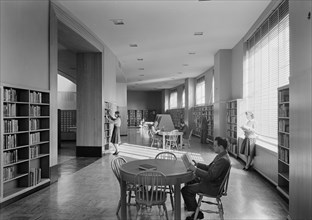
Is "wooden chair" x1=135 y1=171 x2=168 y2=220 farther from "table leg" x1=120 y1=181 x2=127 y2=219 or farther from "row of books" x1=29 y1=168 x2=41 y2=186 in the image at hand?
"row of books" x1=29 y1=168 x2=41 y2=186

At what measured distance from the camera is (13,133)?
4754 millimetres

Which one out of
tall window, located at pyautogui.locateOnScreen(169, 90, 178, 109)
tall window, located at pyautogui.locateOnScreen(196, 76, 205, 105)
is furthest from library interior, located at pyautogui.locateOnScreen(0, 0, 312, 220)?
tall window, located at pyautogui.locateOnScreen(169, 90, 178, 109)

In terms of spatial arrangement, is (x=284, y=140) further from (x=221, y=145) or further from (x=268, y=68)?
(x=268, y=68)

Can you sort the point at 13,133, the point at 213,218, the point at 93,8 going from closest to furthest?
the point at 213,218 → the point at 13,133 → the point at 93,8

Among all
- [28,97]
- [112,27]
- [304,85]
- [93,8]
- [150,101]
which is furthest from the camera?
[150,101]

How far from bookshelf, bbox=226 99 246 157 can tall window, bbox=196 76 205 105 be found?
7.07m

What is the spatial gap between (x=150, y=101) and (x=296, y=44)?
1129 inches

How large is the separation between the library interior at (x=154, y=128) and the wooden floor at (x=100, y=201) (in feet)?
0.08

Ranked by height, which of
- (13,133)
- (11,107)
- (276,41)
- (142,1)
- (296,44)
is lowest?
(13,133)

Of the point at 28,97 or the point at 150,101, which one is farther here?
the point at 150,101

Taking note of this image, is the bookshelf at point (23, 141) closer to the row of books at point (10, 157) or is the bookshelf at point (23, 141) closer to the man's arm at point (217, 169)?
the row of books at point (10, 157)

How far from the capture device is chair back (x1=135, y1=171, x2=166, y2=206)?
337 centimetres

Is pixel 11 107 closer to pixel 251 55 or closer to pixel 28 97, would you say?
pixel 28 97

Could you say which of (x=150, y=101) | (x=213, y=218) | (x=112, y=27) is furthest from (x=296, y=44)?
(x=150, y=101)
